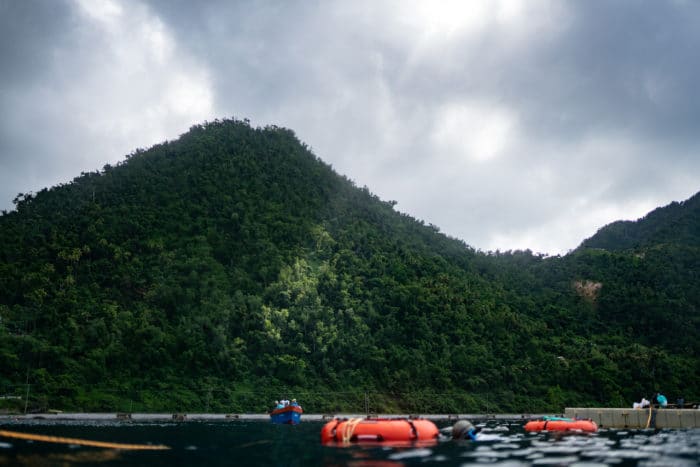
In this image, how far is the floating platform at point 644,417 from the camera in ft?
127

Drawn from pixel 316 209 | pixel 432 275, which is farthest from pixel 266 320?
pixel 316 209

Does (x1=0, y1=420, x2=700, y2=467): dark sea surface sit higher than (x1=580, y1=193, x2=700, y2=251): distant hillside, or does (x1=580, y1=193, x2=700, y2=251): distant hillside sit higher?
(x1=580, y1=193, x2=700, y2=251): distant hillside

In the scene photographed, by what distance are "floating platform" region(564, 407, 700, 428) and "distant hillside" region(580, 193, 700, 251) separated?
3624 inches

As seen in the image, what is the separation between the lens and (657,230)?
139125 millimetres

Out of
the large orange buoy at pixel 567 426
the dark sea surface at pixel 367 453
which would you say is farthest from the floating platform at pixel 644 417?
the dark sea surface at pixel 367 453

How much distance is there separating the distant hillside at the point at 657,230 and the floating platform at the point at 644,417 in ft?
302

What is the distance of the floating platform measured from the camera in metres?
38.8

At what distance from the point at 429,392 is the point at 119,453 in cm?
5922

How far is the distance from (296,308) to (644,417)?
53871mm

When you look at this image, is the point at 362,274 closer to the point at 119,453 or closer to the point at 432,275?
the point at 432,275

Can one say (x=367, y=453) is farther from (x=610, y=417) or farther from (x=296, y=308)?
(x=296, y=308)

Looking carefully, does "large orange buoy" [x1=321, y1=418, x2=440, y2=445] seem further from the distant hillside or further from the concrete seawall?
the distant hillside

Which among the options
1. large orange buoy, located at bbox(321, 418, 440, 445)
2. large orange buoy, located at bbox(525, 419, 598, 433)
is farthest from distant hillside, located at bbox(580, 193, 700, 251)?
large orange buoy, located at bbox(321, 418, 440, 445)

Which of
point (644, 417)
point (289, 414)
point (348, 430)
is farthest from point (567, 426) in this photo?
point (289, 414)
